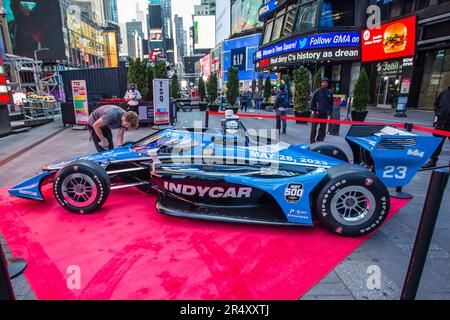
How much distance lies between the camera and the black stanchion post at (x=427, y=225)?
170cm

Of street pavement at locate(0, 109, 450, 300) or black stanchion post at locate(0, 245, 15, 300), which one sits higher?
black stanchion post at locate(0, 245, 15, 300)

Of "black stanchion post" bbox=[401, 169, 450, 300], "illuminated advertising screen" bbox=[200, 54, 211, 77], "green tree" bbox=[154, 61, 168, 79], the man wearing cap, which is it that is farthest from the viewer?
"illuminated advertising screen" bbox=[200, 54, 211, 77]

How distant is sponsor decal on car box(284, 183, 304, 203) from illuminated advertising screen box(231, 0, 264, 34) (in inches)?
1896

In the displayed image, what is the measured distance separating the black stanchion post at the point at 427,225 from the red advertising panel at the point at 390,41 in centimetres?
1858

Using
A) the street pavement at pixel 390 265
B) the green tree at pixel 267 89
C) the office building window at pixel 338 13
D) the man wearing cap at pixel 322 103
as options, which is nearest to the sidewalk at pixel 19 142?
the street pavement at pixel 390 265

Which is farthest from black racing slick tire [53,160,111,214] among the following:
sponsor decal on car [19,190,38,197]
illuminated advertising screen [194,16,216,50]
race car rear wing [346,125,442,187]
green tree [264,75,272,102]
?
illuminated advertising screen [194,16,216,50]

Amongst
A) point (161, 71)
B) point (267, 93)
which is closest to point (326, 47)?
point (267, 93)

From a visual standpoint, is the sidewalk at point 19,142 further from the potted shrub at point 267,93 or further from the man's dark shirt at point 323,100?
the potted shrub at point 267,93

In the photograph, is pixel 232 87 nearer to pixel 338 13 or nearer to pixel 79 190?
pixel 338 13

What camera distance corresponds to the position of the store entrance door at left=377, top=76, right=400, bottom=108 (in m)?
18.9

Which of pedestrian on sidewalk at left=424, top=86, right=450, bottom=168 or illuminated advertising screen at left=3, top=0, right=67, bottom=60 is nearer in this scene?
pedestrian on sidewalk at left=424, top=86, right=450, bottom=168

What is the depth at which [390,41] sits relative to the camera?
17.6m

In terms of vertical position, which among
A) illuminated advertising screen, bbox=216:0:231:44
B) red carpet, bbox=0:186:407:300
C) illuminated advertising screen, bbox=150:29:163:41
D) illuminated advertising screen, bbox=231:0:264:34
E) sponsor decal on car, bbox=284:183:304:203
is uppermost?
illuminated advertising screen, bbox=150:29:163:41

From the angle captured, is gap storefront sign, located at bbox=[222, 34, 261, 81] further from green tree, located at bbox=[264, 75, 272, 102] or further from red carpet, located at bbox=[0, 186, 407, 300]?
red carpet, located at bbox=[0, 186, 407, 300]
